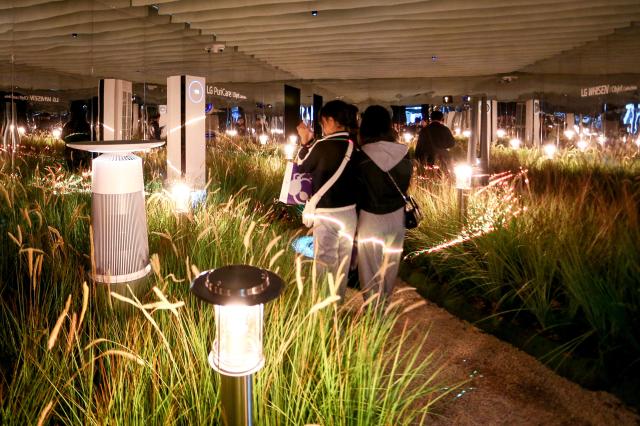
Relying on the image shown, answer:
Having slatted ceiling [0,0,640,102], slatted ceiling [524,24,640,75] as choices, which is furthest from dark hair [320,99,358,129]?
slatted ceiling [524,24,640,75]

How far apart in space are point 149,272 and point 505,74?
16233 mm

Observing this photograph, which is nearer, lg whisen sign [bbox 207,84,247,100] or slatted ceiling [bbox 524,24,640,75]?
slatted ceiling [bbox 524,24,640,75]

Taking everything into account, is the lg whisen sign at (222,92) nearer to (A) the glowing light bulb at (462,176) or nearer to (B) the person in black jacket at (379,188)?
(A) the glowing light bulb at (462,176)

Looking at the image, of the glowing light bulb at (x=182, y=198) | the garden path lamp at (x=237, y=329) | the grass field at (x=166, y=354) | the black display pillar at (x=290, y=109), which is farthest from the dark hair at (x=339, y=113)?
the black display pillar at (x=290, y=109)

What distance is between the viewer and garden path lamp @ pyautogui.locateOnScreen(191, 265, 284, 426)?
5.02 ft

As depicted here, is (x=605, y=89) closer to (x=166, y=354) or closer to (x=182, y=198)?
(x=182, y=198)

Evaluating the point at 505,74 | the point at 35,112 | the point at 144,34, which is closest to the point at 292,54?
the point at 144,34

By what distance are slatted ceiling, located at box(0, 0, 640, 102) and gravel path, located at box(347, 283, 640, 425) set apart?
5.39m

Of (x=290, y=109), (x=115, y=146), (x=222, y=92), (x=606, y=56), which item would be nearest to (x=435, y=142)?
(x=606, y=56)

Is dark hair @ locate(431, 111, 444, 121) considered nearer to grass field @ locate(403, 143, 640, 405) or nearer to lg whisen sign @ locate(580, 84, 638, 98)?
grass field @ locate(403, 143, 640, 405)

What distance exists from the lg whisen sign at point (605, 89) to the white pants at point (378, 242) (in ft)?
29.2

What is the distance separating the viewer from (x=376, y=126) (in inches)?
164

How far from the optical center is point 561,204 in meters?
5.06

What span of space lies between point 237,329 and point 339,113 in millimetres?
2746
